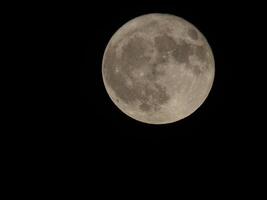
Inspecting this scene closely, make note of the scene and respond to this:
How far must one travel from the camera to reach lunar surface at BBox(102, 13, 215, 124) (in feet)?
26.0

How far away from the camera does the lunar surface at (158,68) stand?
7.93 metres

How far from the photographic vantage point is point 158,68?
7.88 metres

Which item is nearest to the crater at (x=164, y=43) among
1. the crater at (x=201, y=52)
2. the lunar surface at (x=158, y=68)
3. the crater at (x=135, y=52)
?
the lunar surface at (x=158, y=68)

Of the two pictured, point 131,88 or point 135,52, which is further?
point 131,88

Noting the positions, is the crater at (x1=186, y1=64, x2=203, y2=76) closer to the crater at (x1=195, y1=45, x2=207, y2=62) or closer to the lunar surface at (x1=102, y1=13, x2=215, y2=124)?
the lunar surface at (x1=102, y1=13, x2=215, y2=124)

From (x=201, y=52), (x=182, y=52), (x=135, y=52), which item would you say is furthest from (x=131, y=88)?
(x=201, y=52)

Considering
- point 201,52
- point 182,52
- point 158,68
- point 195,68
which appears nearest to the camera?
point 158,68

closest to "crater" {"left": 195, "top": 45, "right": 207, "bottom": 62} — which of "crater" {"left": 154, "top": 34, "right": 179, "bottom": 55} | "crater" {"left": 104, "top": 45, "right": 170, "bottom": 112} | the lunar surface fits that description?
the lunar surface

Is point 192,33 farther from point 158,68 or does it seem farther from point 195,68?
point 158,68

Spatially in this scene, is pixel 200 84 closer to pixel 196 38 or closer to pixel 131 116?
pixel 196 38

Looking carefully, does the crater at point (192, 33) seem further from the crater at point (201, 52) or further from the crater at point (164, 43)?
the crater at point (164, 43)

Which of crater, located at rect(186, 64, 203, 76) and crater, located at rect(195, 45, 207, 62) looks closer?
crater, located at rect(186, 64, 203, 76)

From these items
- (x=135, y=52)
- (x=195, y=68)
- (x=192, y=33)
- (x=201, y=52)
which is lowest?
(x=195, y=68)

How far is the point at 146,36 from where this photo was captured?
8055 millimetres
